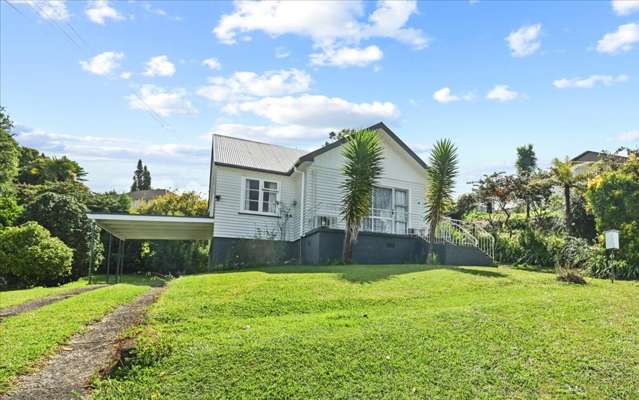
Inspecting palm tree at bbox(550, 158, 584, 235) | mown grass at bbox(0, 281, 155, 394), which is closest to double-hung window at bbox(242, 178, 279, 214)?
mown grass at bbox(0, 281, 155, 394)

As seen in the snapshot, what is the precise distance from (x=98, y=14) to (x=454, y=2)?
8.85 m

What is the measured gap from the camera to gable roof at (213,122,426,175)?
750 inches

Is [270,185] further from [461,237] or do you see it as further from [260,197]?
[461,237]

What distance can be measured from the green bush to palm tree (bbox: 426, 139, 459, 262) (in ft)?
47.4

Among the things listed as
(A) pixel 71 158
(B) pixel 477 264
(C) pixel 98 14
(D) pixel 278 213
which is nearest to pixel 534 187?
(B) pixel 477 264

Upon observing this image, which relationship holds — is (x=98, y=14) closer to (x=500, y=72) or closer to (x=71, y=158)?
(x=500, y=72)

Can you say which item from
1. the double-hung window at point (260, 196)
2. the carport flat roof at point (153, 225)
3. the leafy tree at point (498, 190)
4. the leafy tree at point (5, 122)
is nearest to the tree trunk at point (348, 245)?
the double-hung window at point (260, 196)

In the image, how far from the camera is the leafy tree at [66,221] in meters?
20.6

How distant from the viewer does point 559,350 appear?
630 cm

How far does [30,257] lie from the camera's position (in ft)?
55.2

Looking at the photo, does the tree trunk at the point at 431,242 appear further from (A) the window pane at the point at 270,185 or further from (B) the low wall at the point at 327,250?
(A) the window pane at the point at 270,185

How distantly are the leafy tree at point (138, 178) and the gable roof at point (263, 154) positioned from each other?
54.2 metres

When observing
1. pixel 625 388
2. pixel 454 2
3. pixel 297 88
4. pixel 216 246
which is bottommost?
pixel 625 388

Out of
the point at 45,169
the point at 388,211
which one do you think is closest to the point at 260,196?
the point at 388,211
